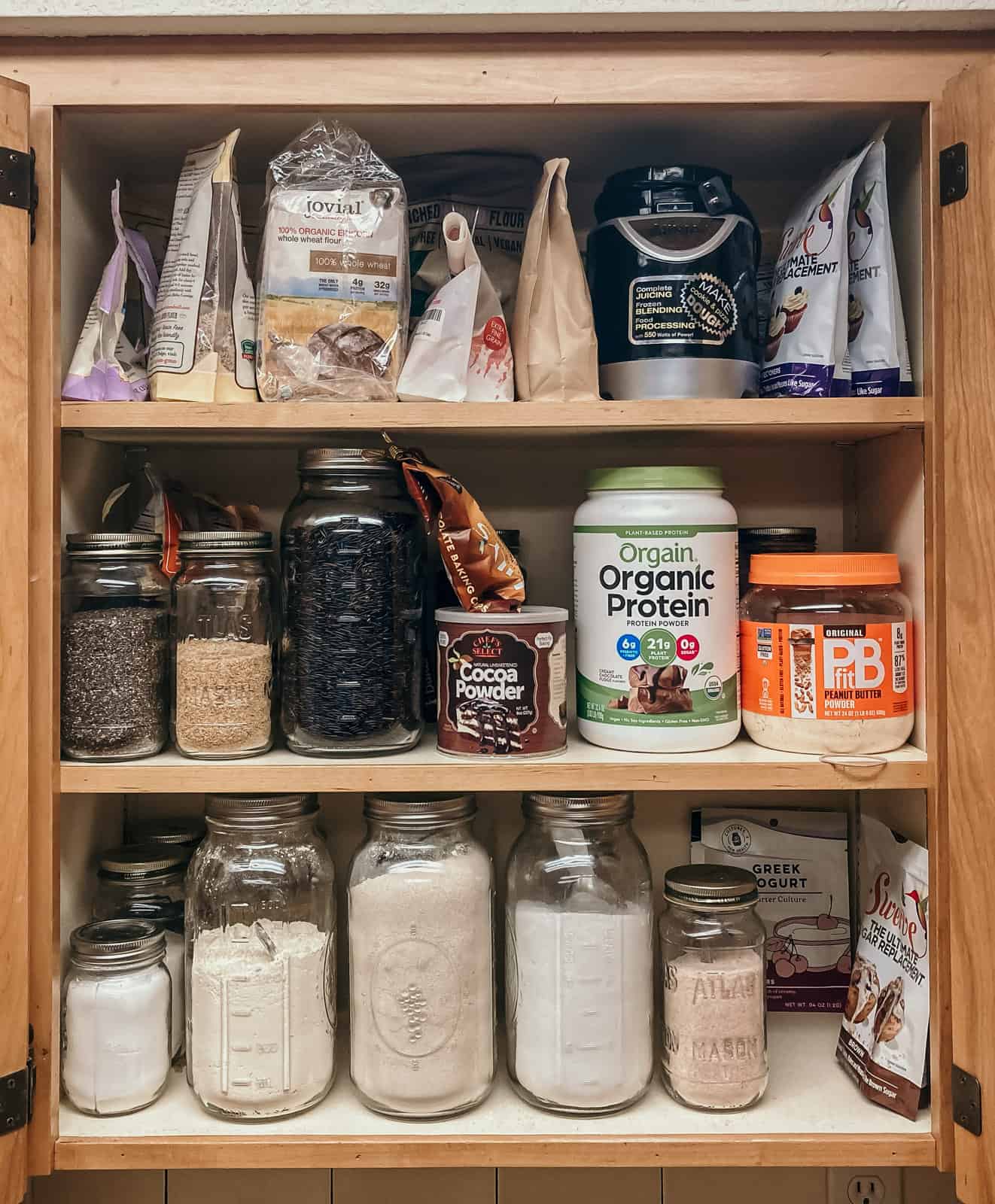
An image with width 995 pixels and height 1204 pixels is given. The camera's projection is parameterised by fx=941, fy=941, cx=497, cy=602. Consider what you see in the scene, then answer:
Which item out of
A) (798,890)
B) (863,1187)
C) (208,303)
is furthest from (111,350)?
(863,1187)

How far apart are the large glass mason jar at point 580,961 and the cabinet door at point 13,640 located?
0.47 metres

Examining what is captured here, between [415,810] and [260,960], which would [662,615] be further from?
[260,960]

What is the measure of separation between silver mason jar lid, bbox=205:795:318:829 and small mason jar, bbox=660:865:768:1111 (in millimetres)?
401

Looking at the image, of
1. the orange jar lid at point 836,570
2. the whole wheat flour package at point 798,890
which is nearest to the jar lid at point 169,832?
the whole wheat flour package at point 798,890

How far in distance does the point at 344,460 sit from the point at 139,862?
0.48 m

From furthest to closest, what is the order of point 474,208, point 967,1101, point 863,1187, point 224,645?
1. point 863,1187
2. point 474,208
3. point 224,645
4. point 967,1101

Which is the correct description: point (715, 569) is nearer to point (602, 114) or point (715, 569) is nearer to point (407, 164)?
point (602, 114)

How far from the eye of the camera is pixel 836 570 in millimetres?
911

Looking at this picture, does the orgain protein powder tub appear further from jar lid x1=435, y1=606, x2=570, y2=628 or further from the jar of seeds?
the jar of seeds

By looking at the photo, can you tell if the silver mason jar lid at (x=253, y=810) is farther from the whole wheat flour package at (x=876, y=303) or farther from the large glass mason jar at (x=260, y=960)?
the whole wheat flour package at (x=876, y=303)

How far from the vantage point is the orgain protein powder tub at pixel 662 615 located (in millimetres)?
921

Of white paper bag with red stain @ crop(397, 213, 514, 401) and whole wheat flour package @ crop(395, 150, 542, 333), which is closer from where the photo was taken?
white paper bag with red stain @ crop(397, 213, 514, 401)

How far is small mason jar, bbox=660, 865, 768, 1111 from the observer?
92cm

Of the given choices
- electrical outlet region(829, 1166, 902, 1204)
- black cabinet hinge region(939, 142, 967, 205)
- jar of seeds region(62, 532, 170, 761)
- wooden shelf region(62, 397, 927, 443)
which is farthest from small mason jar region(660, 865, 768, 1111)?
black cabinet hinge region(939, 142, 967, 205)
